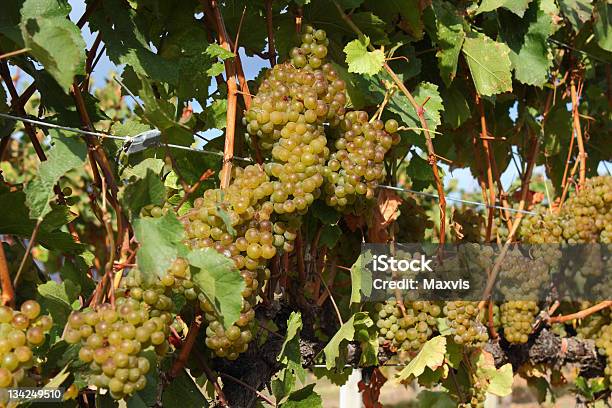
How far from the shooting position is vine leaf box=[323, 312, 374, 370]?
5.57 feet

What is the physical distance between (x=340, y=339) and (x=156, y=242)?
2.29 ft

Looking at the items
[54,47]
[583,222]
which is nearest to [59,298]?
[54,47]

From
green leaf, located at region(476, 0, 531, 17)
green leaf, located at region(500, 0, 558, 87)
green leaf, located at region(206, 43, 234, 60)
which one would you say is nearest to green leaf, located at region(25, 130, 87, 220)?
green leaf, located at region(206, 43, 234, 60)

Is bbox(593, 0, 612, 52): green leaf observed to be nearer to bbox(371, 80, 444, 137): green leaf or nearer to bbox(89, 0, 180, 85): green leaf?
bbox(371, 80, 444, 137): green leaf

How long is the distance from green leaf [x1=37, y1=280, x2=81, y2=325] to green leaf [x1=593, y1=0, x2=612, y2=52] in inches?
79.1

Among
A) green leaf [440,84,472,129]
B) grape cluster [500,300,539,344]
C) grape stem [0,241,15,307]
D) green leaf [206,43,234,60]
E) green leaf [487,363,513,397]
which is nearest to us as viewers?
grape stem [0,241,15,307]

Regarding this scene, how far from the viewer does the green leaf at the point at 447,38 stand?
200 cm

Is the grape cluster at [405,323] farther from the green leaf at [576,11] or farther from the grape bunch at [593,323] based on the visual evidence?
the green leaf at [576,11]

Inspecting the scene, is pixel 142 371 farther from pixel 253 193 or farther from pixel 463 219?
pixel 463 219

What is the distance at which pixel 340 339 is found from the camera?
1.71 m

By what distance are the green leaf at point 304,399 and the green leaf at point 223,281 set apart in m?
0.50

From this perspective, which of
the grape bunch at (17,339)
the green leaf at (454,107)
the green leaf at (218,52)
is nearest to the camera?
the grape bunch at (17,339)

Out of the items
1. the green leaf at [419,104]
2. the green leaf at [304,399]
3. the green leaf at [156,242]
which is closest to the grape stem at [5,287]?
the green leaf at [156,242]

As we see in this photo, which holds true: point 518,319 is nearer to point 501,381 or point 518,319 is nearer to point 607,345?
point 501,381
